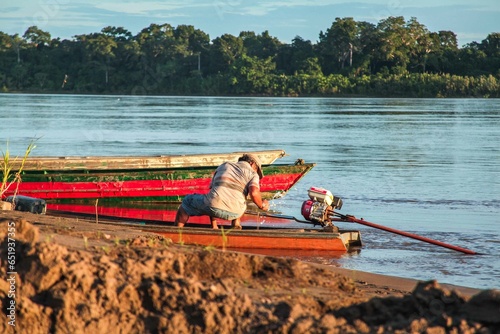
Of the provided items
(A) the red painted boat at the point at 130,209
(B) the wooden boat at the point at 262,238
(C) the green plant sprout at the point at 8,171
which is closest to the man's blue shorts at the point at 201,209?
(B) the wooden boat at the point at 262,238

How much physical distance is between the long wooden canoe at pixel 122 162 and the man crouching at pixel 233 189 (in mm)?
6091

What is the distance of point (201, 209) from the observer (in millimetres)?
10539

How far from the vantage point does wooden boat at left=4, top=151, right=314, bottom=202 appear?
15.9 meters

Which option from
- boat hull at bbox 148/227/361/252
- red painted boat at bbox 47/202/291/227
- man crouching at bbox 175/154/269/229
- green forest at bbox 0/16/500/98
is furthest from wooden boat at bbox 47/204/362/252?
green forest at bbox 0/16/500/98

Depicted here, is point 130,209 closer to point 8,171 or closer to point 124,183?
point 124,183

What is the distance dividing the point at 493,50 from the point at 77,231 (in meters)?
107

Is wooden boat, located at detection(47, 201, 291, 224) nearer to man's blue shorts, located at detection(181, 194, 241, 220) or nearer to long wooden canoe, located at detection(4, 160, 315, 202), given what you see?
long wooden canoe, located at detection(4, 160, 315, 202)

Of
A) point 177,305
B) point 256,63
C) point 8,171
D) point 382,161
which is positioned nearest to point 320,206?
point 8,171

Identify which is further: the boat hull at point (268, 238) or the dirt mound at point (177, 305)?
the boat hull at point (268, 238)

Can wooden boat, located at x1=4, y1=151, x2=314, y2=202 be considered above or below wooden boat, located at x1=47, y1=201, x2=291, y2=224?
above

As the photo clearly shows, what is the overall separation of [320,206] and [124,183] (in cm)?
574

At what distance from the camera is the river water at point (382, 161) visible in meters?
11.8

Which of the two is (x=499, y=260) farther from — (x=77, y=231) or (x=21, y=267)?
(x=21, y=267)

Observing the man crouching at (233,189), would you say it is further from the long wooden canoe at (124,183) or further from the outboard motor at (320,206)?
the long wooden canoe at (124,183)
